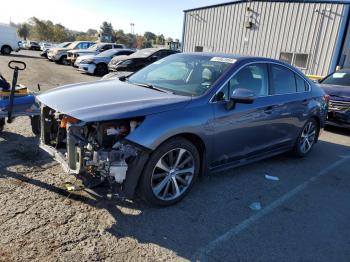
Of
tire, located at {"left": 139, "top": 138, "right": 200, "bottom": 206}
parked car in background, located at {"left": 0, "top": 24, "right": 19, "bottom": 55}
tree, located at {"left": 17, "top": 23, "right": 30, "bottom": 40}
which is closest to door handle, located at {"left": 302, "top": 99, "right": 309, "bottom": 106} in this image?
tire, located at {"left": 139, "top": 138, "right": 200, "bottom": 206}

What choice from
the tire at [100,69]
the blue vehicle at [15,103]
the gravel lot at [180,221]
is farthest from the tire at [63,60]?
the gravel lot at [180,221]

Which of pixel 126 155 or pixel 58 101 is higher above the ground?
pixel 58 101

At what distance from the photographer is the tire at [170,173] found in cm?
348

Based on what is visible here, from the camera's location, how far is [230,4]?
1931 cm

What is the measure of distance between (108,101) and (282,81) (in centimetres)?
293

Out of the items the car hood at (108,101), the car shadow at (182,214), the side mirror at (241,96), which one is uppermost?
the side mirror at (241,96)

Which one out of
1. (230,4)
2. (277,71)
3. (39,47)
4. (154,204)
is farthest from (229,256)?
(39,47)

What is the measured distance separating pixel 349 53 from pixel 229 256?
675 inches

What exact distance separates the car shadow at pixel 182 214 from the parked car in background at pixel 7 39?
3062 centimetres

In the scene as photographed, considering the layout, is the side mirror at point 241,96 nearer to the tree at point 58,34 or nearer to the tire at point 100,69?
the tire at point 100,69

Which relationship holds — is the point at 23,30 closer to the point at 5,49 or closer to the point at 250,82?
the point at 5,49

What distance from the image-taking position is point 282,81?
5.19m

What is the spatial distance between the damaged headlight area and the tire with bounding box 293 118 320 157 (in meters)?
3.51

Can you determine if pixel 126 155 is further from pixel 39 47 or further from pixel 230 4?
pixel 39 47
